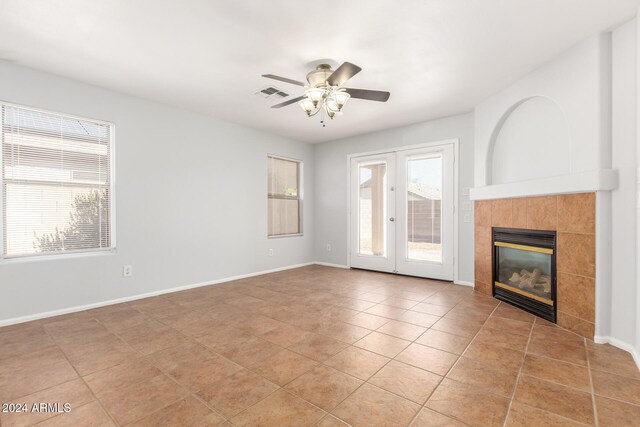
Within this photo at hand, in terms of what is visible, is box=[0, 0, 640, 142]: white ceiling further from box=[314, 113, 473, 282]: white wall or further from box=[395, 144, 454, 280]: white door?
box=[395, 144, 454, 280]: white door

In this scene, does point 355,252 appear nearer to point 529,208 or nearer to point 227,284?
point 227,284

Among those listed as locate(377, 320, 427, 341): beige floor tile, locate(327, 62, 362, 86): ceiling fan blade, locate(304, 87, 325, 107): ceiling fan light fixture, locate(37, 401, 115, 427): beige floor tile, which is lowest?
locate(37, 401, 115, 427): beige floor tile

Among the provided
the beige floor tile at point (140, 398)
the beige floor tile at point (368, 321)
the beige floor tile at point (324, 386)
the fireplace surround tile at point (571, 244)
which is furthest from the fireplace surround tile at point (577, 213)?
the beige floor tile at point (140, 398)

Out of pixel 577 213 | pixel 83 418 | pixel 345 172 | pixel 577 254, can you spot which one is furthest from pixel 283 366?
pixel 345 172

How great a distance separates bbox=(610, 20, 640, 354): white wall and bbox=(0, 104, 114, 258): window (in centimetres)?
505

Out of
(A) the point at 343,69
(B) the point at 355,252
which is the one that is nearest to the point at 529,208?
(A) the point at 343,69

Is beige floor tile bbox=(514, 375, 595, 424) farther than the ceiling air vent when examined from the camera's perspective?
No

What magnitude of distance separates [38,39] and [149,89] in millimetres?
1117

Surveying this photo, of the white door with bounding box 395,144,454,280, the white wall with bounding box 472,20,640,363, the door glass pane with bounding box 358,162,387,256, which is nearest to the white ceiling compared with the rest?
the white wall with bounding box 472,20,640,363

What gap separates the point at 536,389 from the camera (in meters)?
1.88

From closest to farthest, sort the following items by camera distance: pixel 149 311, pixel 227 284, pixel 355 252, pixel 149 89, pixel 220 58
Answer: pixel 220 58 → pixel 149 311 → pixel 149 89 → pixel 227 284 → pixel 355 252

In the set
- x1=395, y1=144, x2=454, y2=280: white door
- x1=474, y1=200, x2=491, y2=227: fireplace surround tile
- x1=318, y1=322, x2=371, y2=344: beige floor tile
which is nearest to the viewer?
x1=318, y1=322, x2=371, y2=344: beige floor tile

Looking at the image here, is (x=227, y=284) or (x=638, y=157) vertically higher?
(x=638, y=157)

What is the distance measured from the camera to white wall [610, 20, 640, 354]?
7.73 ft
